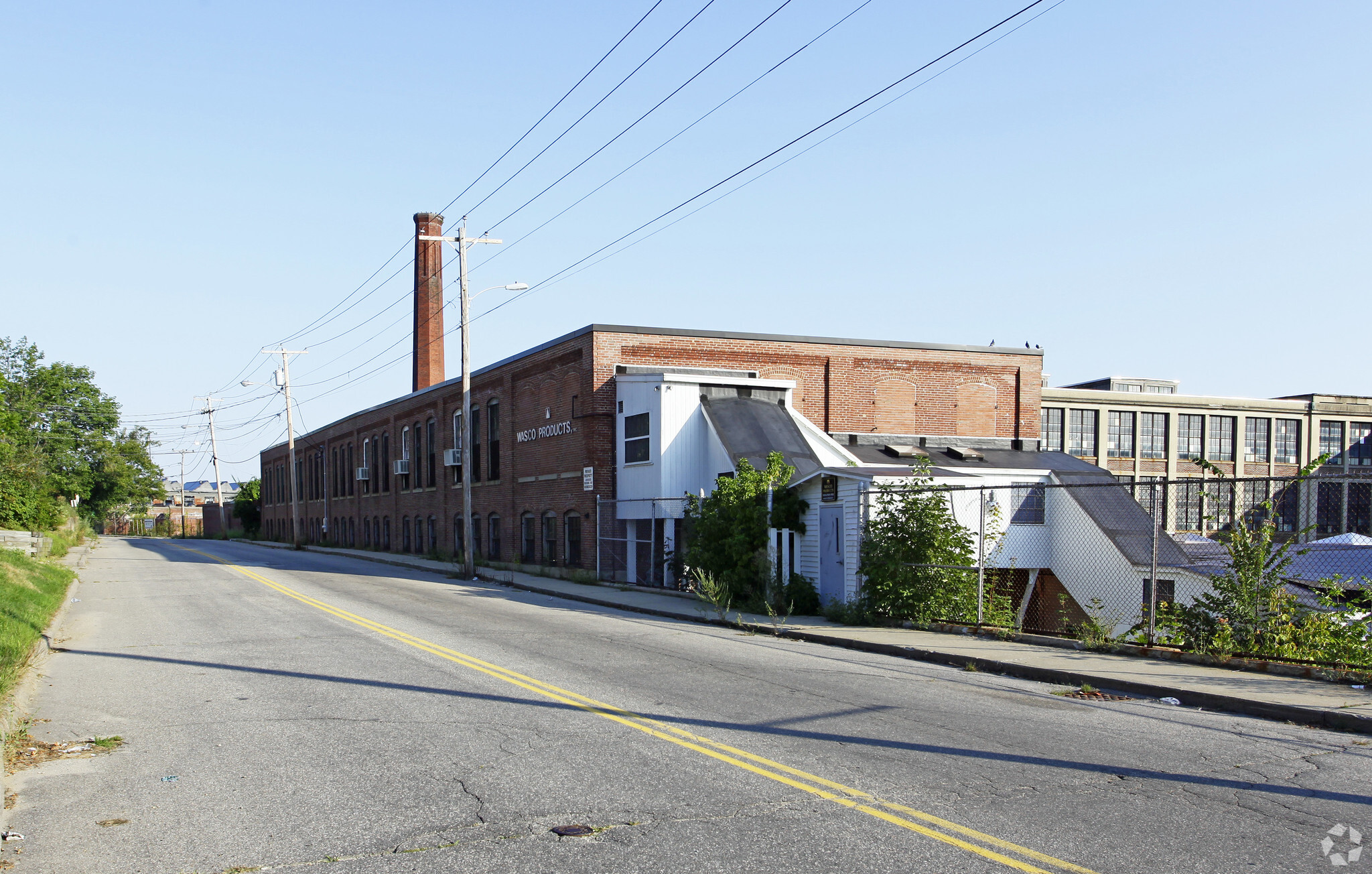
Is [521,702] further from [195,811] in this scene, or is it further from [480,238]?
[480,238]

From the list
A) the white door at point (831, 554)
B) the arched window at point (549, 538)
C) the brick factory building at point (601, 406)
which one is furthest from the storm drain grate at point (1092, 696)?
the arched window at point (549, 538)

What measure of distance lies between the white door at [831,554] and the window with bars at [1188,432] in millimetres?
49907

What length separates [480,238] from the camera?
3300 cm

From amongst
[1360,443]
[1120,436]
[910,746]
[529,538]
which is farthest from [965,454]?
[1360,443]

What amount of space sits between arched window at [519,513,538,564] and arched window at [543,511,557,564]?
812mm

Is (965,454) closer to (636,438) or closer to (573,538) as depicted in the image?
(636,438)

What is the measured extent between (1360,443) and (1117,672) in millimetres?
65849

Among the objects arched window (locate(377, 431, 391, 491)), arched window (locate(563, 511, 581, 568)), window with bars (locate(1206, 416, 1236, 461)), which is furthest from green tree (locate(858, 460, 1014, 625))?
window with bars (locate(1206, 416, 1236, 461))

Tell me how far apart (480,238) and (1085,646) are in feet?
79.6

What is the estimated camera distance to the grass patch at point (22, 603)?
39.3 feet

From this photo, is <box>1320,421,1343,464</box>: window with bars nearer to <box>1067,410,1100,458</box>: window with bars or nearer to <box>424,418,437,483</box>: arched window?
<box>1067,410,1100,458</box>: window with bars

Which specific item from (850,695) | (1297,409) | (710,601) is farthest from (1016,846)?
(1297,409)

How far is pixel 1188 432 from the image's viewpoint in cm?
6247

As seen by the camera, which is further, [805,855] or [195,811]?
[195,811]
